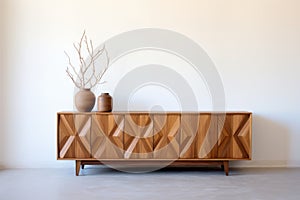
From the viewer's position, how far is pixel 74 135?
351 centimetres

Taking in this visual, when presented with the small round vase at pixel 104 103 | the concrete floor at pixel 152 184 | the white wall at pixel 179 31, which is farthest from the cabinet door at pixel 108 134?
the white wall at pixel 179 31

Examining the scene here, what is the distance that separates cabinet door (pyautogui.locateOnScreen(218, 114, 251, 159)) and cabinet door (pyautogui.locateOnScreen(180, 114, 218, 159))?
66mm

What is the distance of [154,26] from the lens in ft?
13.1

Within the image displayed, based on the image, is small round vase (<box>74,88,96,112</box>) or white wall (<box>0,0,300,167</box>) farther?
white wall (<box>0,0,300,167</box>)

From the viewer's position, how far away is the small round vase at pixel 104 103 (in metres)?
3.62

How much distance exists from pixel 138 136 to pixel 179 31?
1.40 metres

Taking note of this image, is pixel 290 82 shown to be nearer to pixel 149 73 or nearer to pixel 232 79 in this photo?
pixel 232 79

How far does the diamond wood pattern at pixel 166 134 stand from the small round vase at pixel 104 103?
1.80 ft

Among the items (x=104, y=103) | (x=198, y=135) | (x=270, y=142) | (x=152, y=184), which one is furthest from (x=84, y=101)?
(x=270, y=142)

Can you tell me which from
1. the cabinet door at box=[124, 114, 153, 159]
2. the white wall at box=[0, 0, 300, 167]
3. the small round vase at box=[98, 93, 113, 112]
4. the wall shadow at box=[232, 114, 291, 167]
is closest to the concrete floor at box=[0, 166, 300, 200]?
the wall shadow at box=[232, 114, 291, 167]

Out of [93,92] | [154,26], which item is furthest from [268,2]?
[93,92]

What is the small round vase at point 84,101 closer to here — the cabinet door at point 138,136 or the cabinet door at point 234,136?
the cabinet door at point 138,136

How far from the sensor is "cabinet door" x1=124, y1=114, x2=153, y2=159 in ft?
11.5

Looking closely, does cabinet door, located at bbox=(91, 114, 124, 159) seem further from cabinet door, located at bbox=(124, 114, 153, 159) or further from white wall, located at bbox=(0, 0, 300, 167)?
white wall, located at bbox=(0, 0, 300, 167)
